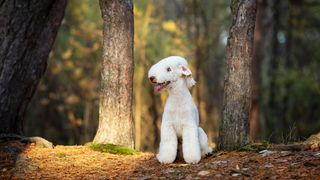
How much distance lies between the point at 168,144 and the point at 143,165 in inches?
16.3

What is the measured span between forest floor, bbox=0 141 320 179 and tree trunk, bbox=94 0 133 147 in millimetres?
424

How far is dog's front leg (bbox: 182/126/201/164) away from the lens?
5848 millimetres

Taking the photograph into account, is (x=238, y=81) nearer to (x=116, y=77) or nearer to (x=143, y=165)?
(x=143, y=165)

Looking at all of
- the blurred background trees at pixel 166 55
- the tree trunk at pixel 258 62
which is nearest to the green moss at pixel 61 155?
the tree trunk at pixel 258 62

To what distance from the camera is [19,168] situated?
606 cm

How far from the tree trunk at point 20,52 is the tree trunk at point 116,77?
1.38 meters

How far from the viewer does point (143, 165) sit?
609cm

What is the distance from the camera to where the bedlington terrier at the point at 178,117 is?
586 cm

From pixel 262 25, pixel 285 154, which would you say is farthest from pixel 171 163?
pixel 262 25

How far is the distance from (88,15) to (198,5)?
4.36m

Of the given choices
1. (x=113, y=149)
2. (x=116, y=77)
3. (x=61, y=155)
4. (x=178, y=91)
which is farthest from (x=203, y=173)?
(x=116, y=77)

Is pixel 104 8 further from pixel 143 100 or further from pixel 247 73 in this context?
pixel 143 100

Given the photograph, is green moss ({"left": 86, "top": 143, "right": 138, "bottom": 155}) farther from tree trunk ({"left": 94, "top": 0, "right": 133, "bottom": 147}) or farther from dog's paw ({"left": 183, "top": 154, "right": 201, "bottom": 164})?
dog's paw ({"left": 183, "top": 154, "right": 201, "bottom": 164})

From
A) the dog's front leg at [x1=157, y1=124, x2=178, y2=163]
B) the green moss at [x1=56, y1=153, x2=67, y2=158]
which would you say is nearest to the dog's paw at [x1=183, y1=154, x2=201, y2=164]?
the dog's front leg at [x1=157, y1=124, x2=178, y2=163]
